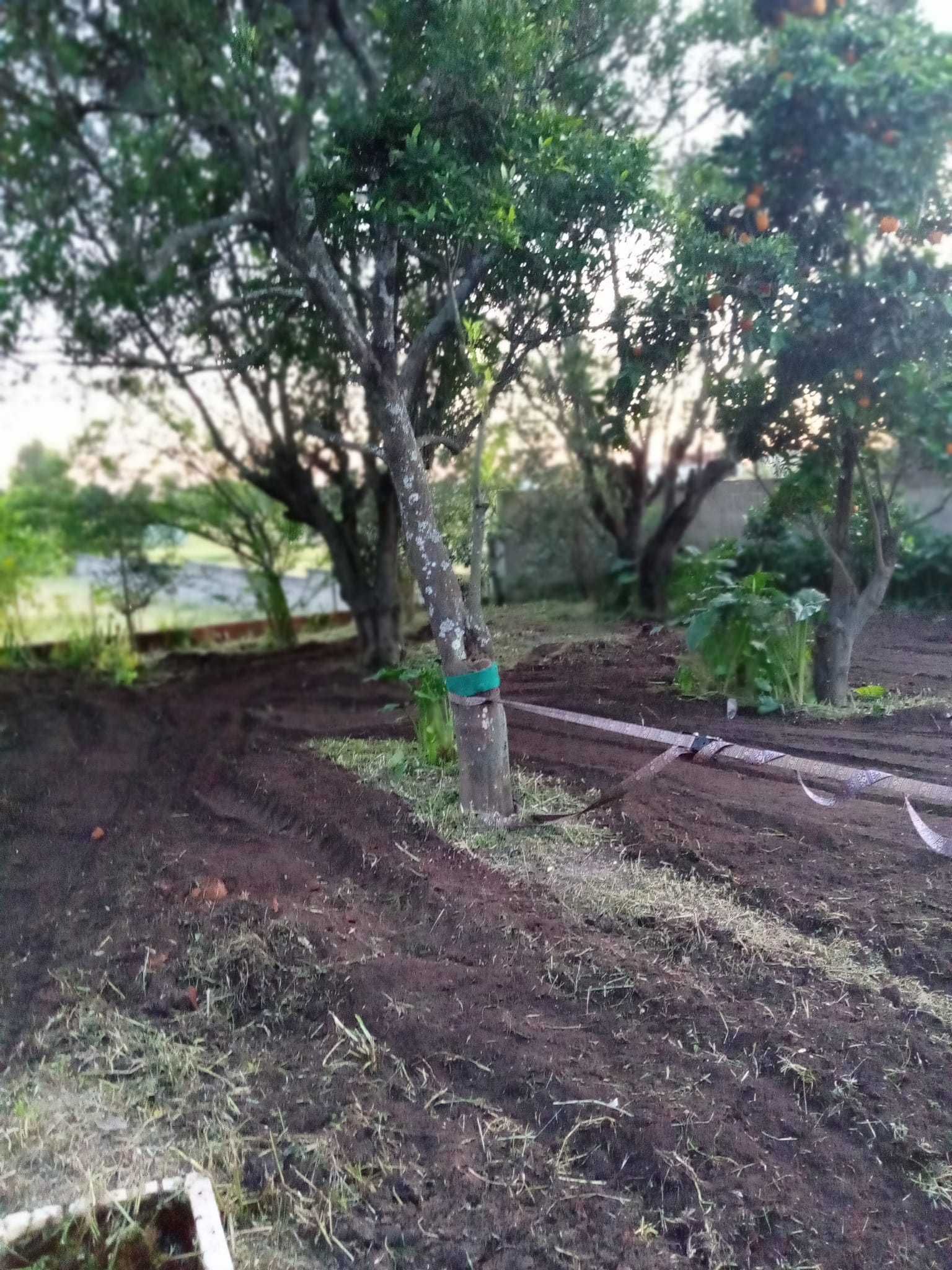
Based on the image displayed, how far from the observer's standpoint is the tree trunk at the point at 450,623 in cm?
433

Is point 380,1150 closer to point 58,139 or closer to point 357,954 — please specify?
point 357,954

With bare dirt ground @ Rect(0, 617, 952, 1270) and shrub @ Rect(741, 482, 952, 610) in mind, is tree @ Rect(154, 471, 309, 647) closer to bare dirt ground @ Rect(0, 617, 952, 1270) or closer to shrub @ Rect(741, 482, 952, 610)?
bare dirt ground @ Rect(0, 617, 952, 1270)

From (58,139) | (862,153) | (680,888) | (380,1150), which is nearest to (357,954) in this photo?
(380,1150)

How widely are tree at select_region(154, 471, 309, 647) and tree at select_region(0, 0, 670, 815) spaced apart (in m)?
2.65

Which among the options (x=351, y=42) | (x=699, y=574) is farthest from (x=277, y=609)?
(x=699, y=574)

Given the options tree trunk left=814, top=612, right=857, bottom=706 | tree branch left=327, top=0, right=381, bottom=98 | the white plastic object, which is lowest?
the white plastic object

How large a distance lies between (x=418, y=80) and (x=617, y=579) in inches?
131

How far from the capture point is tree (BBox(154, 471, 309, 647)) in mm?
9875

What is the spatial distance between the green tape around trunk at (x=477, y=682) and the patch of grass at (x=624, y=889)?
562mm

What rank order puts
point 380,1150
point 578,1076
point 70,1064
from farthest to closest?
point 70,1064, point 578,1076, point 380,1150

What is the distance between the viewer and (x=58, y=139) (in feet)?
23.5

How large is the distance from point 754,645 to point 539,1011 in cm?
217

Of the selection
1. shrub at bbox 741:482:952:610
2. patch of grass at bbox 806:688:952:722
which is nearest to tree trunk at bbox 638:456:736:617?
shrub at bbox 741:482:952:610

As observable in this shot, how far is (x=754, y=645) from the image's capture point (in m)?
4.48
